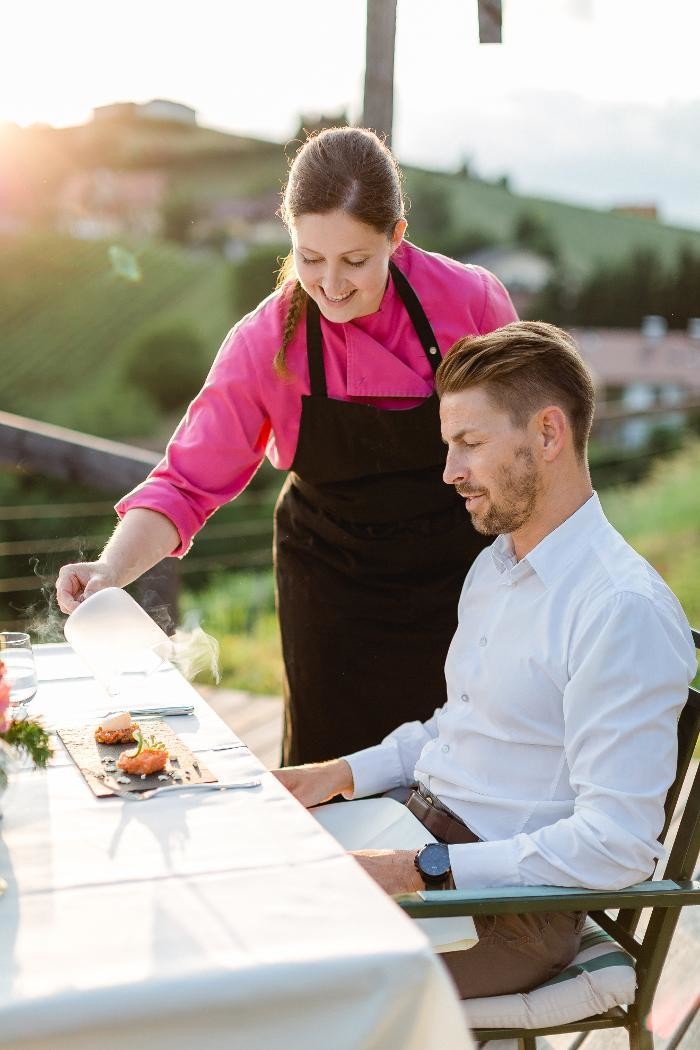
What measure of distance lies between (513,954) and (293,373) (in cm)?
106

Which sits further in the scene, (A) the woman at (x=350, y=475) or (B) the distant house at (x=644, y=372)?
(B) the distant house at (x=644, y=372)

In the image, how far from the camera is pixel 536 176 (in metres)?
7.58

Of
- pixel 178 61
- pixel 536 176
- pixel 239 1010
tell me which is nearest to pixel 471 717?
pixel 239 1010

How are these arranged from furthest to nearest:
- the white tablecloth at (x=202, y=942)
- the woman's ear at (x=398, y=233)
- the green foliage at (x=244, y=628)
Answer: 1. the green foliage at (x=244, y=628)
2. the woman's ear at (x=398, y=233)
3. the white tablecloth at (x=202, y=942)

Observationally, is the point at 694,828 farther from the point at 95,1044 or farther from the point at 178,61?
the point at 178,61

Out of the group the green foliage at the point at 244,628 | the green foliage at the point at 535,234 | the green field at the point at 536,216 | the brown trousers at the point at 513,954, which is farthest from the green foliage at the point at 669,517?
the brown trousers at the point at 513,954

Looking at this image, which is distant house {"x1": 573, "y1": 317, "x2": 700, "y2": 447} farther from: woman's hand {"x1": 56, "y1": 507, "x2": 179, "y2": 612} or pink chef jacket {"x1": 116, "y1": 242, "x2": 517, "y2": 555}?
woman's hand {"x1": 56, "y1": 507, "x2": 179, "y2": 612}

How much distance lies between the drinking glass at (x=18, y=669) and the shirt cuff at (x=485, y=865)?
1.83 ft

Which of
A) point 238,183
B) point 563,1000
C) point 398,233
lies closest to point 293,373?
point 398,233

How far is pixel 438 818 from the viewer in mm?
1602

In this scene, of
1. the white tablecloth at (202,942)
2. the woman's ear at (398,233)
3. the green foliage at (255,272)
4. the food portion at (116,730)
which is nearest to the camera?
the white tablecloth at (202,942)

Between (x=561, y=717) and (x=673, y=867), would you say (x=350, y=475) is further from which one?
(x=673, y=867)

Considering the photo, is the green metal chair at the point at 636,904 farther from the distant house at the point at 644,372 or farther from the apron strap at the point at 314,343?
the distant house at the point at 644,372

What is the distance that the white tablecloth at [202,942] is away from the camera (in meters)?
0.87
